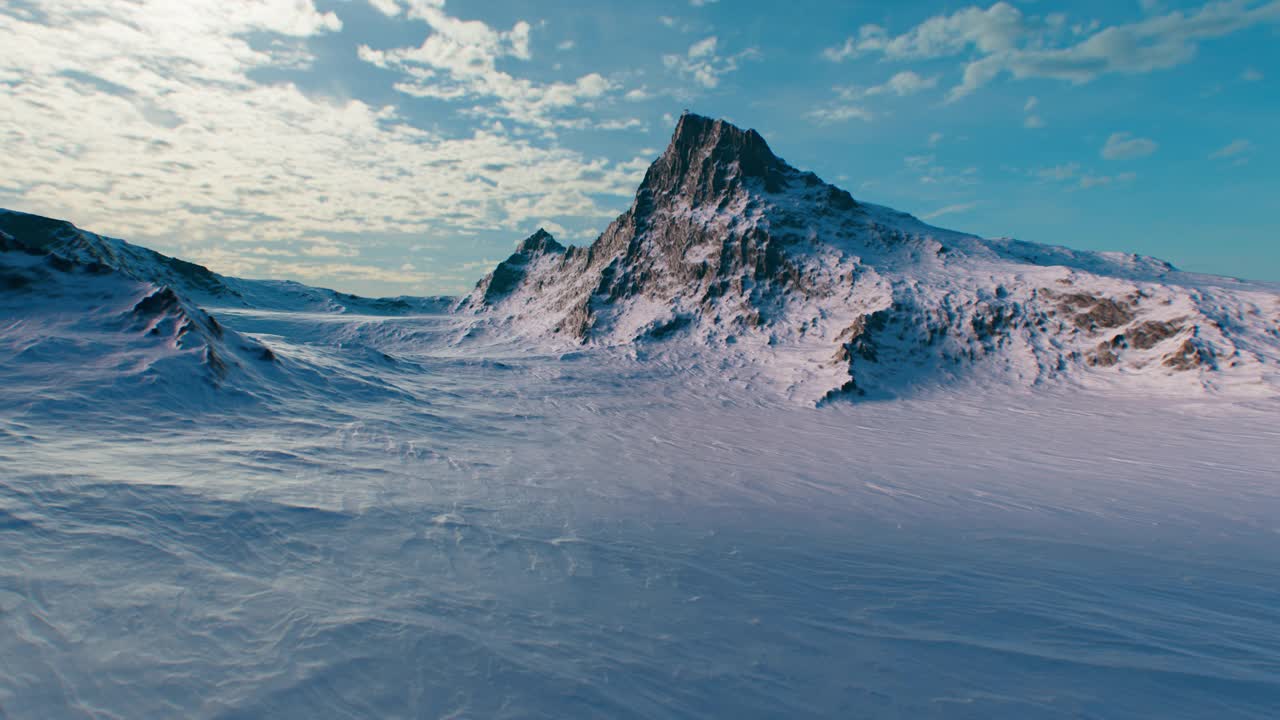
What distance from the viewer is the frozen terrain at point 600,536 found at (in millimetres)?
3934

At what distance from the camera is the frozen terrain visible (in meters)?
3.93

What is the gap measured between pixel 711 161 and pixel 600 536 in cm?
4505

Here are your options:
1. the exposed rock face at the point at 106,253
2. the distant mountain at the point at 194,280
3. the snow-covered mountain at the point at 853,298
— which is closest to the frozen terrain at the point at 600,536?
the snow-covered mountain at the point at 853,298

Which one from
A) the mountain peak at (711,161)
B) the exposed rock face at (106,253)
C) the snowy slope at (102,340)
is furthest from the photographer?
the mountain peak at (711,161)

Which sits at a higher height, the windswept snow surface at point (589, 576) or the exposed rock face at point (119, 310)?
the exposed rock face at point (119, 310)

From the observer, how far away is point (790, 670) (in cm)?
430

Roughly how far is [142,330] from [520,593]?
15.8m

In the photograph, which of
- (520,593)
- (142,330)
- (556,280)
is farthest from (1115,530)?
(556,280)

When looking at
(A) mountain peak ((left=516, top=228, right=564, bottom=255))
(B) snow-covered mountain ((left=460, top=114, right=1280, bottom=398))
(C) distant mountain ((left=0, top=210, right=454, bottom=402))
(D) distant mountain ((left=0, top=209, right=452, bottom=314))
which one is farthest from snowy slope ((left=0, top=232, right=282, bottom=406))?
(A) mountain peak ((left=516, top=228, right=564, bottom=255))

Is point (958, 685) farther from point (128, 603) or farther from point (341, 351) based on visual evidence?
point (341, 351)

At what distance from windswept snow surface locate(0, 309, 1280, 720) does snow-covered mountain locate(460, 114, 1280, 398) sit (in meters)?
14.2

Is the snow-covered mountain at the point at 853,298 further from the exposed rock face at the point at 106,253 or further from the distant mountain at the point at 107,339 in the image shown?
the exposed rock face at the point at 106,253

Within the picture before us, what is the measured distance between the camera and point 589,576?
588 centimetres

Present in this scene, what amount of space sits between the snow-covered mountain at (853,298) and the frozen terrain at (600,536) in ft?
3.71
